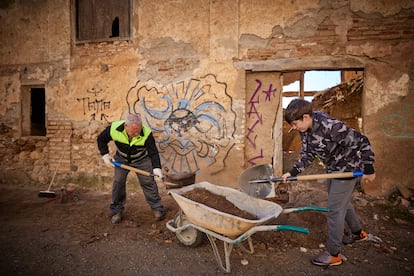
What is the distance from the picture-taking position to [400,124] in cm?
455

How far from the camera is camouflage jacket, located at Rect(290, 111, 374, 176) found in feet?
8.55

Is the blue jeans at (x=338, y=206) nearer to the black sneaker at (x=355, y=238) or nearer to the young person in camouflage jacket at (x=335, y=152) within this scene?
the young person in camouflage jacket at (x=335, y=152)

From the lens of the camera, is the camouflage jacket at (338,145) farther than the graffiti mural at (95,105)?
No

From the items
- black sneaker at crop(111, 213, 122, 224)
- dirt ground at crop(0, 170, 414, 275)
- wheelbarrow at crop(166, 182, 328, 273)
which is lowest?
Result: dirt ground at crop(0, 170, 414, 275)

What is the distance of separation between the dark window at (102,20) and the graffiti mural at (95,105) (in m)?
1.17

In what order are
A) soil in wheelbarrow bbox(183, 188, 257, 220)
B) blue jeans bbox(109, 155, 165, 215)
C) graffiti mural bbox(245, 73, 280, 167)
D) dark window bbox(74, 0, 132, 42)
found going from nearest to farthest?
soil in wheelbarrow bbox(183, 188, 257, 220) → blue jeans bbox(109, 155, 165, 215) → graffiti mural bbox(245, 73, 280, 167) → dark window bbox(74, 0, 132, 42)

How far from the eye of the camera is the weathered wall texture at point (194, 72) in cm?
457

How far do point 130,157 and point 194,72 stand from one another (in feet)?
7.33

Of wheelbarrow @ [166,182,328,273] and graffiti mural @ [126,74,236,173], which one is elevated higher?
graffiti mural @ [126,74,236,173]

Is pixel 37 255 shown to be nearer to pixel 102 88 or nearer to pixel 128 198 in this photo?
pixel 128 198

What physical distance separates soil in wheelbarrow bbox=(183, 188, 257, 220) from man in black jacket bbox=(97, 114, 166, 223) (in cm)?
68

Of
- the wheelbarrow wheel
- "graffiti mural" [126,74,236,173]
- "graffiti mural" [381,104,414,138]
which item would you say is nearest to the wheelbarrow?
the wheelbarrow wheel

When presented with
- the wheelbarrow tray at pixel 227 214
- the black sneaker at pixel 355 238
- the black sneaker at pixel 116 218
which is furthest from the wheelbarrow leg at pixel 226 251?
the black sneaker at pixel 116 218

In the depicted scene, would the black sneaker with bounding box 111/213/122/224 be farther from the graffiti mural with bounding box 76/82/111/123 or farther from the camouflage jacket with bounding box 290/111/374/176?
the camouflage jacket with bounding box 290/111/374/176
